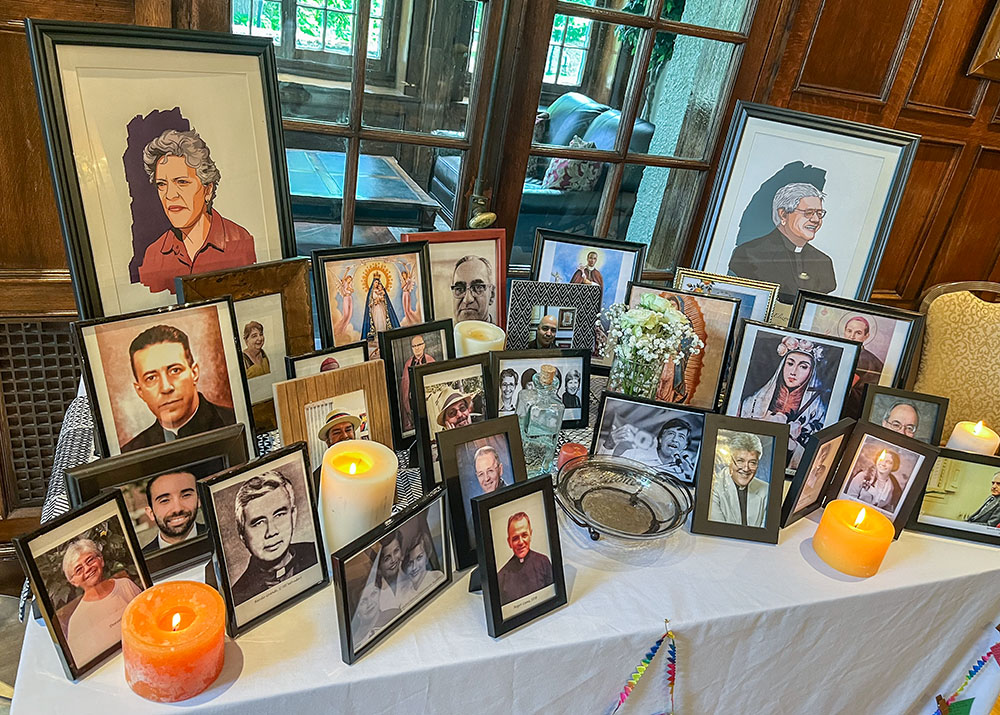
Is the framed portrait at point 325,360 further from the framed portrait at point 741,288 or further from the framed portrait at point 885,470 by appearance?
the framed portrait at point 885,470

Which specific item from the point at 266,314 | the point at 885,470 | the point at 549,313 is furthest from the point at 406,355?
the point at 885,470

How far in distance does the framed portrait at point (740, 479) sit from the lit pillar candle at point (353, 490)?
1.70 ft

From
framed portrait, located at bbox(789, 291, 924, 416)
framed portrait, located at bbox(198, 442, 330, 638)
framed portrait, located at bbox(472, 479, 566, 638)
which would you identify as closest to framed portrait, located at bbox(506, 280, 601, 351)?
framed portrait, located at bbox(789, 291, 924, 416)

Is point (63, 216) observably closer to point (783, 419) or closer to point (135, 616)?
point (135, 616)

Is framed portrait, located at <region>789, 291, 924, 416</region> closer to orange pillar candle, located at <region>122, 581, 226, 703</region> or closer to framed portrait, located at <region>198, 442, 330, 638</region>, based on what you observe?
framed portrait, located at <region>198, 442, 330, 638</region>

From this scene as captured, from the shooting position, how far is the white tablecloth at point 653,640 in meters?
0.83

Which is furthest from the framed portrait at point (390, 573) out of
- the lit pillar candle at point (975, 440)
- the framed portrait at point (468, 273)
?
the lit pillar candle at point (975, 440)

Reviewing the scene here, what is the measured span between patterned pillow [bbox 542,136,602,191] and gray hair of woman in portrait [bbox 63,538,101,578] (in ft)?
4.47

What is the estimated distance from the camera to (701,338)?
142cm

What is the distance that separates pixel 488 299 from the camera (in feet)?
Result: 4.76

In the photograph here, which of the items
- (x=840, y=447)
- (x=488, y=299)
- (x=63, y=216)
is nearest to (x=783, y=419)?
(x=840, y=447)

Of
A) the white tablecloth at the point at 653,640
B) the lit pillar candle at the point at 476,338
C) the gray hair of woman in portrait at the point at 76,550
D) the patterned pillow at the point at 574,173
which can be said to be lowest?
the white tablecloth at the point at 653,640

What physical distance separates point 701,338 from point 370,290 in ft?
2.12

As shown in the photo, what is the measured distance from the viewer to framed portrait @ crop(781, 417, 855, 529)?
117cm
